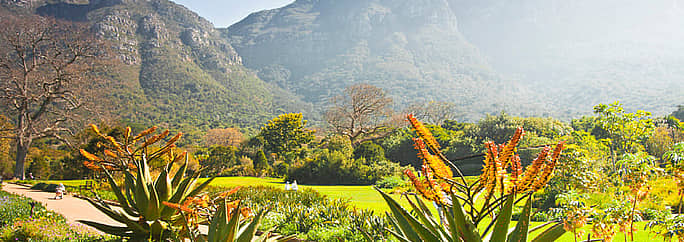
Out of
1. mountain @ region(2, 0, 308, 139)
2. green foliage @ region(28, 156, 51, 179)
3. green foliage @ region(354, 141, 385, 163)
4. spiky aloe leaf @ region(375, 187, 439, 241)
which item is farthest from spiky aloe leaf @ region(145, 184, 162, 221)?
mountain @ region(2, 0, 308, 139)

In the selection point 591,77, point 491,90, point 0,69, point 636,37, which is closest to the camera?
point 0,69

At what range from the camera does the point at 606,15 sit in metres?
164

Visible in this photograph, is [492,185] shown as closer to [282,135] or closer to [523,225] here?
[523,225]

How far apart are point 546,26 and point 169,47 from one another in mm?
175245

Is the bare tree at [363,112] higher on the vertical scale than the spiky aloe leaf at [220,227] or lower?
lower

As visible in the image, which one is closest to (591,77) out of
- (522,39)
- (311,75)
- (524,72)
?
(524,72)

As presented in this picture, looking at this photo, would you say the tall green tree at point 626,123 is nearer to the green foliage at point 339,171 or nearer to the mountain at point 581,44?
the green foliage at point 339,171

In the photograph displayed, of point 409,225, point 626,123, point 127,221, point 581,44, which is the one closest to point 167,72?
point 127,221

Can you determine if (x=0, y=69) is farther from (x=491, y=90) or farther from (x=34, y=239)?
(x=491, y=90)

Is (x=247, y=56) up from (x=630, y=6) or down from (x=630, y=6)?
down

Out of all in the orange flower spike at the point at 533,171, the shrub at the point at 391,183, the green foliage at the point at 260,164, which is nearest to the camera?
the orange flower spike at the point at 533,171

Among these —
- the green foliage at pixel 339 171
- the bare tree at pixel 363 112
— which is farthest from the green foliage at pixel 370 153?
the bare tree at pixel 363 112

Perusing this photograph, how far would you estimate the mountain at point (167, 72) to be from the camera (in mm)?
62375

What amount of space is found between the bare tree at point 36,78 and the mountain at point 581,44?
404 feet
